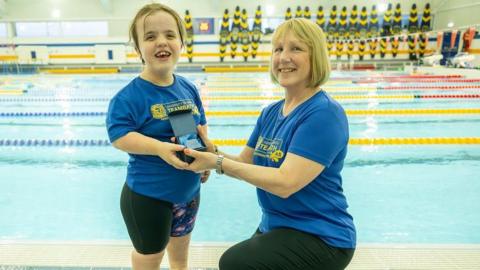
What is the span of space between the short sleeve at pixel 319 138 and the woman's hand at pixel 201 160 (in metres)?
0.31

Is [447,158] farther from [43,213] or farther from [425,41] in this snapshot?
[425,41]

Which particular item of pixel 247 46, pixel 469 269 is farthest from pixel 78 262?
pixel 247 46

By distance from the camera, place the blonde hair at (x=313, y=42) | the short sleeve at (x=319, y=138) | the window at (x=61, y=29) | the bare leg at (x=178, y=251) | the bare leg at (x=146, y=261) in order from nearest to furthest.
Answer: the short sleeve at (x=319, y=138) < the blonde hair at (x=313, y=42) < the bare leg at (x=146, y=261) < the bare leg at (x=178, y=251) < the window at (x=61, y=29)

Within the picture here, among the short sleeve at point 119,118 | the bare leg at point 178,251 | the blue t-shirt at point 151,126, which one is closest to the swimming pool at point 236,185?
the bare leg at point 178,251

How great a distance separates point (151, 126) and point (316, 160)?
74 centimetres

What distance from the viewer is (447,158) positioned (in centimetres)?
502

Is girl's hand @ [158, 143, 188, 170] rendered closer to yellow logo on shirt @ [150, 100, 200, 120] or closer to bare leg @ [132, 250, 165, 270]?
yellow logo on shirt @ [150, 100, 200, 120]

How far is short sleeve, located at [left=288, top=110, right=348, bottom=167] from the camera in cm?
142

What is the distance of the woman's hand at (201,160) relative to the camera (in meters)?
1.46

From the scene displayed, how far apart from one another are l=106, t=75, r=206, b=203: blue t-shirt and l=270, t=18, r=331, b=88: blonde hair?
0.58 m

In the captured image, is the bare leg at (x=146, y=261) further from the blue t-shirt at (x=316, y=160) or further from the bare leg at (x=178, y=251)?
the blue t-shirt at (x=316, y=160)

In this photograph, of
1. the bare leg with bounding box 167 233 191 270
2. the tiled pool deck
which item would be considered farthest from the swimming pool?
the bare leg with bounding box 167 233 191 270

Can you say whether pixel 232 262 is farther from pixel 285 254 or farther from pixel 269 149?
pixel 269 149

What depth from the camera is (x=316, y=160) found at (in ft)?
4.68
